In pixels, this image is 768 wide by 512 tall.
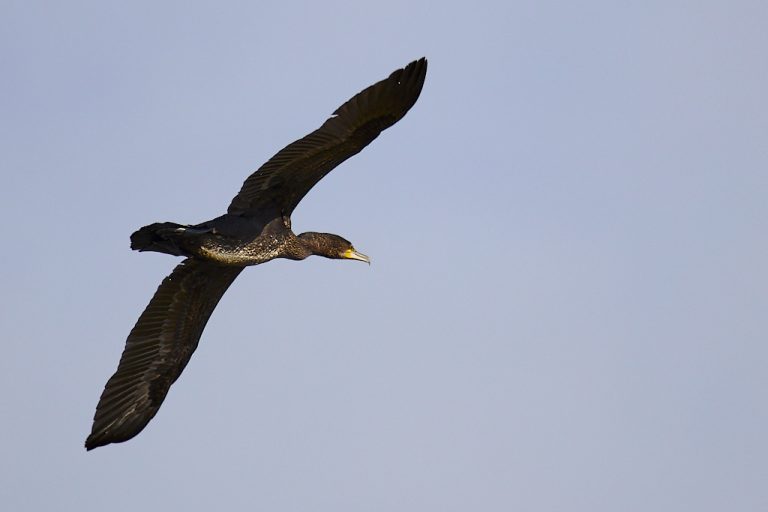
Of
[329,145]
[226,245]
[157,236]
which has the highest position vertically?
[329,145]

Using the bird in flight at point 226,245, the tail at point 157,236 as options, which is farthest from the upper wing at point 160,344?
the tail at point 157,236

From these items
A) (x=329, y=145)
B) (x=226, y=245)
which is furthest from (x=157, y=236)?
(x=329, y=145)

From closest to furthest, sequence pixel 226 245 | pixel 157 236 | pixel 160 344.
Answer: pixel 157 236, pixel 226 245, pixel 160 344

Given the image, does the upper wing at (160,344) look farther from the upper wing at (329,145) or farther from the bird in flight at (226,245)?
the upper wing at (329,145)

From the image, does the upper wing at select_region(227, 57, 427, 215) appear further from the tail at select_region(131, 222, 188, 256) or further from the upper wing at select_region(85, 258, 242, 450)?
the upper wing at select_region(85, 258, 242, 450)

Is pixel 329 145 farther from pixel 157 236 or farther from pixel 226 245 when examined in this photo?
pixel 157 236

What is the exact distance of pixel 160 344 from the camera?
16234 mm

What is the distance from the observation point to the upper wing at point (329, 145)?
1420 centimetres

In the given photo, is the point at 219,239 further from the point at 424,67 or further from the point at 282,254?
the point at 424,67

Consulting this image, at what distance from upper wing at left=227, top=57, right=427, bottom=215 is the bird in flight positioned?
11mm

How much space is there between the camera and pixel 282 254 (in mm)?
15633

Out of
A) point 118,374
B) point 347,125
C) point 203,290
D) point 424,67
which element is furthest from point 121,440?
point 424,67

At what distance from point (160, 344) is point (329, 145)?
11.6 ft

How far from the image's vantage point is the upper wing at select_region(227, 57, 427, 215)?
14195 mm
